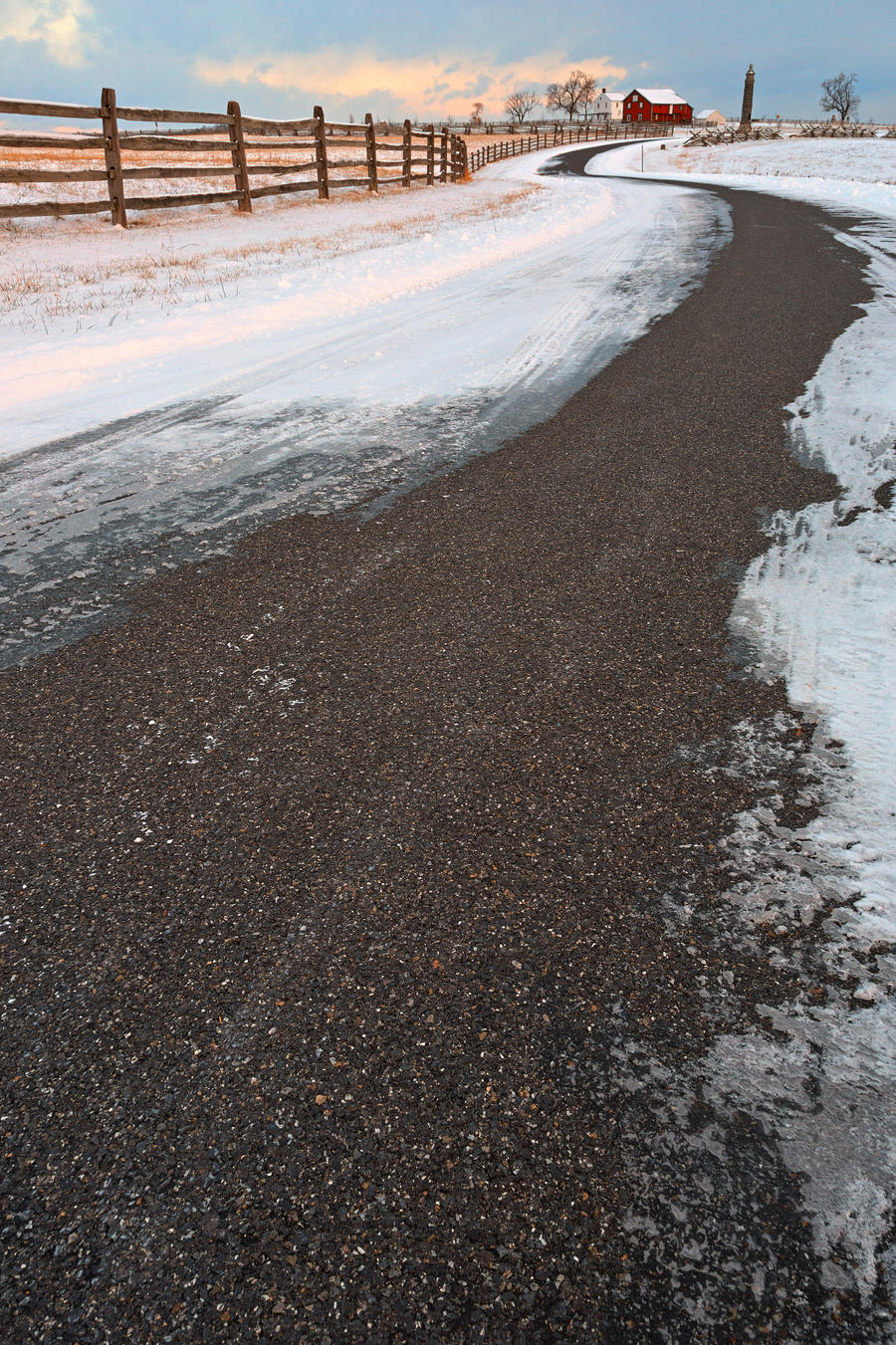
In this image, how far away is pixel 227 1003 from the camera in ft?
5.11

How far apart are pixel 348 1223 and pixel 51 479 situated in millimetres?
4065

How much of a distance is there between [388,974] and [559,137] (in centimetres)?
8125

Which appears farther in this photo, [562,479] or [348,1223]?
[562,479]

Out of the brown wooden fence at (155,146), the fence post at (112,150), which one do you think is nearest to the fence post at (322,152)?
the brown wooden fence at (155,146)

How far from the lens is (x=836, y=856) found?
184 centimetres

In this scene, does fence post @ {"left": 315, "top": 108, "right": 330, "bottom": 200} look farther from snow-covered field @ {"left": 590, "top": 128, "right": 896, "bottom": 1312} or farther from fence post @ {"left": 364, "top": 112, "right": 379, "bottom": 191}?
snow-covered field @ {"left": 590, "top": 128, "right": 896, "bottom": 1312}

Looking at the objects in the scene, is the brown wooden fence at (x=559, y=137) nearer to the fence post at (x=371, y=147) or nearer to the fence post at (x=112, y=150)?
the fence post at (x=371, y=147)

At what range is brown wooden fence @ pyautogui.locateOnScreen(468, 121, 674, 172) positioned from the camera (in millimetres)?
46412

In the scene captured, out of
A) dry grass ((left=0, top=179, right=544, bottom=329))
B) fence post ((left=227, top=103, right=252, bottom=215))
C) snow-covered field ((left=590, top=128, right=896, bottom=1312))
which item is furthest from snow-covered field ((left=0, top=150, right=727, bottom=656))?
fence post ((left=227, top=103, right=252, bottom=215))

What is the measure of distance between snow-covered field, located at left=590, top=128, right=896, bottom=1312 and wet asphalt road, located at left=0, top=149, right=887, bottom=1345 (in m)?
0.06

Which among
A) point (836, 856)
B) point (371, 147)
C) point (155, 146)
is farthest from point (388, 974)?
point (371, 147)

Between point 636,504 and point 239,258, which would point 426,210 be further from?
point 636,504

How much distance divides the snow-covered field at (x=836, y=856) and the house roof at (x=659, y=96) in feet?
420

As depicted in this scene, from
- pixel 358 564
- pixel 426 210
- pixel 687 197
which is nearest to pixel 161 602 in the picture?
pixel 358 564
